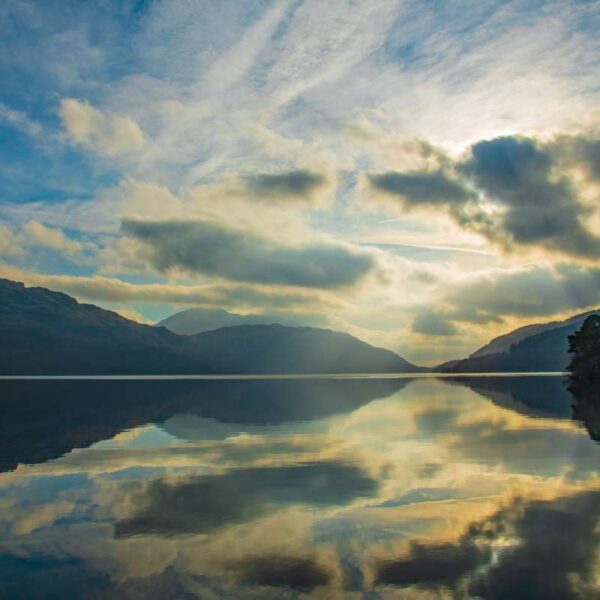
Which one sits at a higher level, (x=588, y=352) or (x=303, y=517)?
(x=588, y=352)

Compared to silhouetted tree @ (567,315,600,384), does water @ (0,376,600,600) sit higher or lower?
lower

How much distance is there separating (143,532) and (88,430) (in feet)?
130

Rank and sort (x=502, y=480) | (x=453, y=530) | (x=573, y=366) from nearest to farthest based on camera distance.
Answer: (x=453, y=530) < (x=502, y=480) < (x=573, y=366)

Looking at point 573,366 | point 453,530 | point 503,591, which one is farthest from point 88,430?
point 573,366

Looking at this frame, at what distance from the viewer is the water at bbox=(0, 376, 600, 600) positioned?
668 inches

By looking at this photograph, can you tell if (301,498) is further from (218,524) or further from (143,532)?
(143,532)

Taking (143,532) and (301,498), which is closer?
(143,532)

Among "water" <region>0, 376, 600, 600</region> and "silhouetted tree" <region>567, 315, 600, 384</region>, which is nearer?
"water" <region>0, 376, 600, 600</region>

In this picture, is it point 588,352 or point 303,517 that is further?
point 588,352

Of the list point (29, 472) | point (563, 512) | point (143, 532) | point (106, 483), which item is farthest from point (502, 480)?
point (29, 472)

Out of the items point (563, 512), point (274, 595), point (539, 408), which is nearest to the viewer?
point (274, 595)

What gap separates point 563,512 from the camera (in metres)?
24.2

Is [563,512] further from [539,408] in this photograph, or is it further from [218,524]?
[539,408]

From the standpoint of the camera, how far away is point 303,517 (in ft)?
78.8
